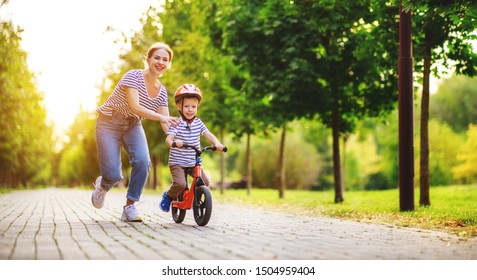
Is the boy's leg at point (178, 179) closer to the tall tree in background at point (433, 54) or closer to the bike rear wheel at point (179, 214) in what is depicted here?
the bike rear wheel at point (179, 214)

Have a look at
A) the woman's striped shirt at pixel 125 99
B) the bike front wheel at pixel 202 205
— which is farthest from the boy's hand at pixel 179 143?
the woman's striped shirt at pixel 125 99

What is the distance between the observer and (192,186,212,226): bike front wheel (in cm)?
700

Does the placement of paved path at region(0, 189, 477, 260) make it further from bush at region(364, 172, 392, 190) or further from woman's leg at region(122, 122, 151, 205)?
bush at region(364, 172, 392, 190)

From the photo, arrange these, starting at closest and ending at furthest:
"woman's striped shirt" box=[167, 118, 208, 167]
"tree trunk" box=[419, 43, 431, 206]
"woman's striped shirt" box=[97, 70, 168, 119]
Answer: "woman's striped shirt" box=[97, 70, 168, 119] < "woman's striped shirt" box=[167, 118, 208, 167] < "tree trunk" box=[419, 43, 431, 206]

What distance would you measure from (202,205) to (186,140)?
33.4 inches

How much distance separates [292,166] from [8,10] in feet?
145

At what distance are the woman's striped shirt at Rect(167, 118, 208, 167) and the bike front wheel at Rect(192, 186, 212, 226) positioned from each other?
407 mm

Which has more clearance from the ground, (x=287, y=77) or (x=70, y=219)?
(x=287, y=77)

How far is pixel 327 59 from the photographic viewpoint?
14039 millimetres

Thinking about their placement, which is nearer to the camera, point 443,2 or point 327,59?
point 443,2

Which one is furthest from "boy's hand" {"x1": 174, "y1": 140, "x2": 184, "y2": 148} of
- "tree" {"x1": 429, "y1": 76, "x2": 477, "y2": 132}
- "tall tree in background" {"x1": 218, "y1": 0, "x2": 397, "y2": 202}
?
"tree" {"x1": 429, "y1": 76, "x2": 477, "y2": 132}

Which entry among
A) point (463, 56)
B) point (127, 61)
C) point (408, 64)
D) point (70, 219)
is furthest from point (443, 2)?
point (127, 61)
